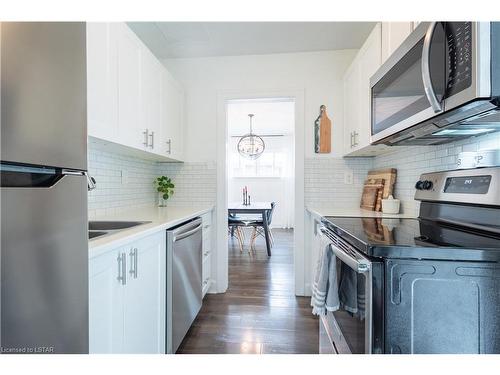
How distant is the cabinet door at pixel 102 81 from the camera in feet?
4.20

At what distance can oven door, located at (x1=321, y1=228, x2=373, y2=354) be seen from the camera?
2.57ft

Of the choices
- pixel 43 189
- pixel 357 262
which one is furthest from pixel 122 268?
pixel 357 262

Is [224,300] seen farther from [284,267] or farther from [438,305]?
[438,305]

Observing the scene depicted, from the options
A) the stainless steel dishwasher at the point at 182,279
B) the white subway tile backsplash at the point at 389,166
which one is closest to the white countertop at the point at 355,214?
the white subway tile backsplash at the point at 389,166

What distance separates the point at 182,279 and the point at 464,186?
163cm

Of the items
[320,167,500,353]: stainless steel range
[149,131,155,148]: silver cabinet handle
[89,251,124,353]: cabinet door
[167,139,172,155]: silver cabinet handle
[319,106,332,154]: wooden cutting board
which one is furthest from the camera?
[319,106,332,154]: wooden cutting board

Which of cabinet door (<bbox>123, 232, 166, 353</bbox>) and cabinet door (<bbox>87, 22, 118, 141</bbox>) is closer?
cabinet door (<bbox>123, 232, 166, 353</bbox>)

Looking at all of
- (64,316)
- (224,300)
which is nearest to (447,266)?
(64,316)

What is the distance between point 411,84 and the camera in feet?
3.71

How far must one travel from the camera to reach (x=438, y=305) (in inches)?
28.6

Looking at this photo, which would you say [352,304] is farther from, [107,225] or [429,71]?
[107,225]

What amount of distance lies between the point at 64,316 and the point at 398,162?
2.25 meters

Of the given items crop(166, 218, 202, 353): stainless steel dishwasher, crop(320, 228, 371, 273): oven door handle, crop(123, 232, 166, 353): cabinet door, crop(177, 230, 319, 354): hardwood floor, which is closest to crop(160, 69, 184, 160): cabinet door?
crop(166, 218, 202, 353): stainless steel dishwasher

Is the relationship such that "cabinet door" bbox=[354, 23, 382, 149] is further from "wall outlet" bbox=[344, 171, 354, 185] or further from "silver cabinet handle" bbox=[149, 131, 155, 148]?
"silver cabinet handle" bbox=[149, 131, 155, 148]
